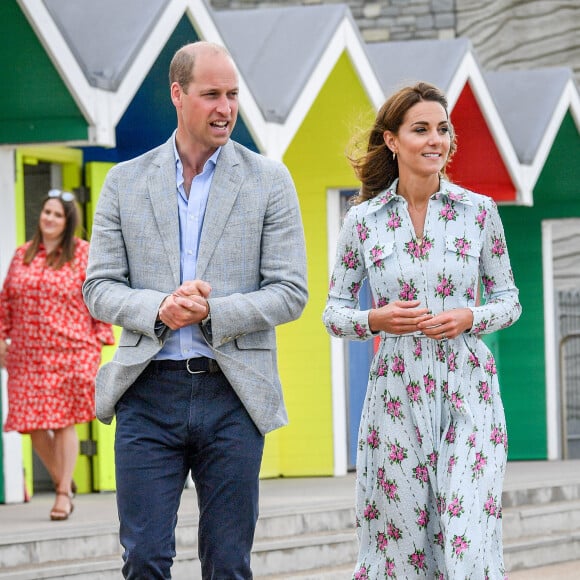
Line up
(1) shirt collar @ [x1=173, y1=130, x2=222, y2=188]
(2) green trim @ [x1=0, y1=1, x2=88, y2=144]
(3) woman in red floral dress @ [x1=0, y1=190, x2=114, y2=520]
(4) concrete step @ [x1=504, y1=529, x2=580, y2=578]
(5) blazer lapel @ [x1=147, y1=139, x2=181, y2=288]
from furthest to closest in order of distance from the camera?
(4) concrete step @ [x1=504, y1=529, x2=580, y2=578] → (2) green trim @ [x1=0, y1=1, x2=88, y2=144] → (3) woman in red floral dress @ [x1=0, y1=190, x2=114, y2=520] → (1) shirt collar @ [x1=173, y1=130, x2=222, y2=188] → (5) blazer lapel @ [x1=147, y1=139, x2=181, y2=288]

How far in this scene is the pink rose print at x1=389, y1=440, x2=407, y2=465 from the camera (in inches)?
198

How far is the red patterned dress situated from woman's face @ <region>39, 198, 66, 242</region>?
14cm

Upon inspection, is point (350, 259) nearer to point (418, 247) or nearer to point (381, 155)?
point (418, 247)

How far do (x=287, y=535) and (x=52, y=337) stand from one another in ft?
5.48

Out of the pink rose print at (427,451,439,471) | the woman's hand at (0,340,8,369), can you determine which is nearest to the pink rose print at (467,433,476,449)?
the pink rose print at (427,451,439,471)

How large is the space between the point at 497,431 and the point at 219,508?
101cm

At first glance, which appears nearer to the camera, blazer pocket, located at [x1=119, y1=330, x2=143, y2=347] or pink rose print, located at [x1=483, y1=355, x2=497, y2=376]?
blazer pocket, located at [x1=119, y1=330, x2=143, y2=347]

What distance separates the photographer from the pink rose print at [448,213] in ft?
16.9

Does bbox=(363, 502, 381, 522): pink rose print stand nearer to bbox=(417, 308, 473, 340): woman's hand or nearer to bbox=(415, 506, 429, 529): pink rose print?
bbox=(415, 506, 429, 529): pink rose print

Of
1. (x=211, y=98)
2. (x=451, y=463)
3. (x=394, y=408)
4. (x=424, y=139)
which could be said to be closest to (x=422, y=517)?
(x=451, y=463)

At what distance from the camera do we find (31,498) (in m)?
10.1

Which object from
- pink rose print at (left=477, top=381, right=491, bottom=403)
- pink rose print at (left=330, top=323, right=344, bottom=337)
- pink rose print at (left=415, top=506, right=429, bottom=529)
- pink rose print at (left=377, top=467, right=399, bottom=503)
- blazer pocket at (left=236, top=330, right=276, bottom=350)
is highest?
pink rose print at (left=330, top=323, right=344, bottom=337)

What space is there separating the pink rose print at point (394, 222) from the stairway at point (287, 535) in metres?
2.95

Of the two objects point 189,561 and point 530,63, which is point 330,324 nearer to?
point 189,561
